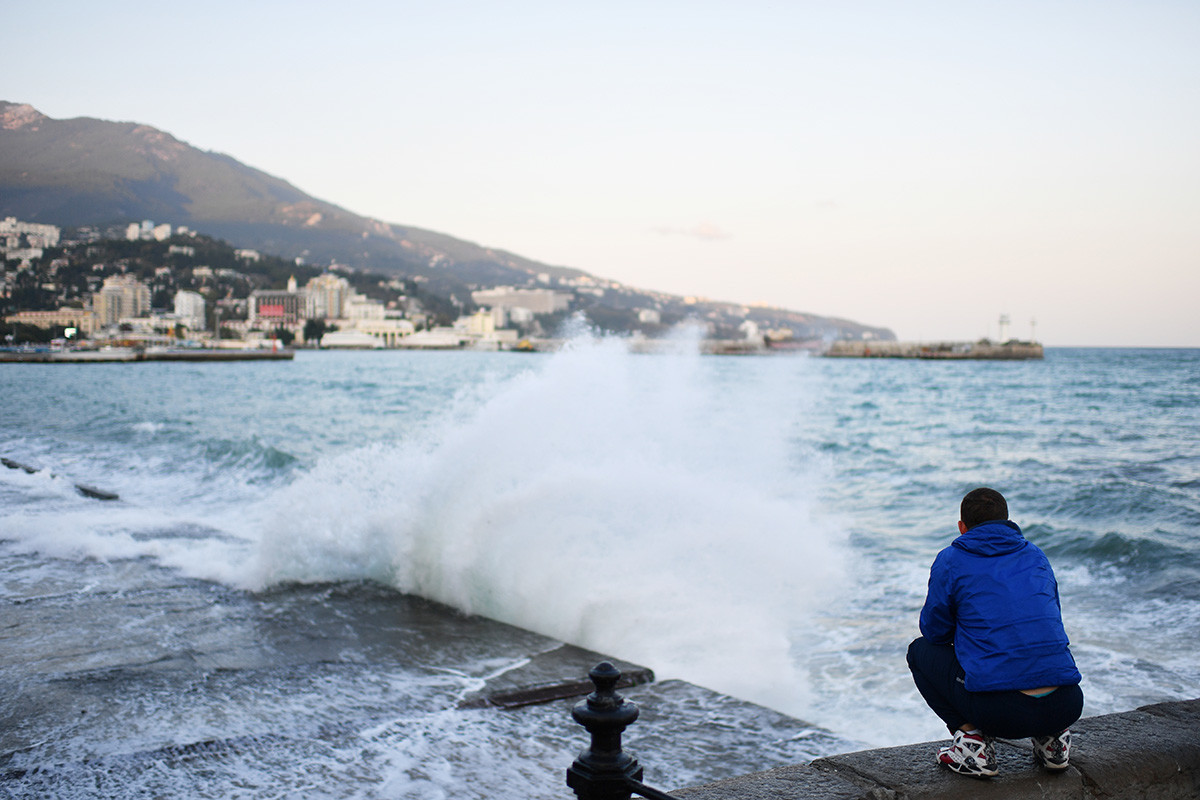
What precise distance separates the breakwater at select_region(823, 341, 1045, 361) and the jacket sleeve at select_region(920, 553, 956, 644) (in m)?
130

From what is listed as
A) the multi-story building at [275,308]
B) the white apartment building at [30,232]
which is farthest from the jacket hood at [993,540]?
the multi-story building at [275,308]

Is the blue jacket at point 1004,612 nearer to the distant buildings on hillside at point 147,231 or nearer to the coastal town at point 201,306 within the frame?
the coastal town at point 201,306

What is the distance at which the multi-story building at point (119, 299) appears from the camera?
→ 132 meters

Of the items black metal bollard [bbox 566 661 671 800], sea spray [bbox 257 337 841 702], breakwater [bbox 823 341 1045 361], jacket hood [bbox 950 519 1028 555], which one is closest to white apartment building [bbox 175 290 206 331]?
breakwater [bbox 823 341 1045 361]

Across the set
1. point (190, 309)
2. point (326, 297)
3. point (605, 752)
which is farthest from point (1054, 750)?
point (326, 297)

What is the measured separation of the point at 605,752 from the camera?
2.46 meters

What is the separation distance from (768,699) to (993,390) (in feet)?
163

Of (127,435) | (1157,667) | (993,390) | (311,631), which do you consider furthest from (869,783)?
(993,390)

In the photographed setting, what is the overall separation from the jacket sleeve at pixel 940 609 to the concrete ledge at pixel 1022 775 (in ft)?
1.50

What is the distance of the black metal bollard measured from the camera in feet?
7.98

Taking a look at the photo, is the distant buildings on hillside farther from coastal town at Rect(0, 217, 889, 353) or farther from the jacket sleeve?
the jacket sleeve

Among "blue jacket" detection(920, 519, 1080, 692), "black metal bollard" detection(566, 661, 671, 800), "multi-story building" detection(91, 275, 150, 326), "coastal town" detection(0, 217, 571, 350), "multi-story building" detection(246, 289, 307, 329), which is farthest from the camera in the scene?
"multi-story building" detection(246, 289, 307, 329)

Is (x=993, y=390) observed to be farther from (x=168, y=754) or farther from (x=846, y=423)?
Result: (x=168, y=754)

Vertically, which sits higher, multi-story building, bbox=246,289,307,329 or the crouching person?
multi-story building, bbox=246,289,307,329
